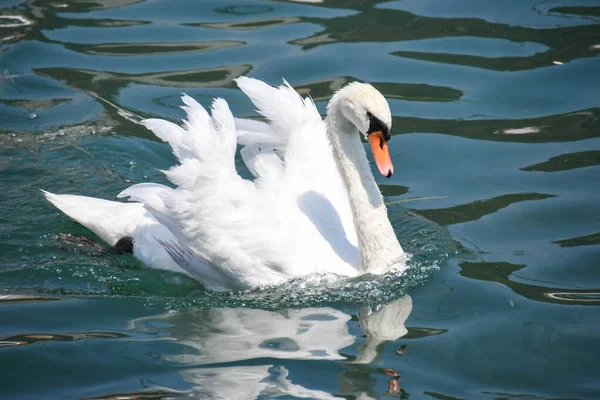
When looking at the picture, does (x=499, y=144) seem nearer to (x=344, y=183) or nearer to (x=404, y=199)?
(x=404, y=199)

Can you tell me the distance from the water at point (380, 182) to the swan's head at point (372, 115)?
0.94 metres

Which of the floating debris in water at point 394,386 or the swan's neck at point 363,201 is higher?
the swan's neck at point 363,201

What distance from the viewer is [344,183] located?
7020 millimetres

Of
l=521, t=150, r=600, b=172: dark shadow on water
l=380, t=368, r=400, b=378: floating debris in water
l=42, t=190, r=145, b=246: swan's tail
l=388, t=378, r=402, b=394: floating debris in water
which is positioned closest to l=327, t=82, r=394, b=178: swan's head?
l=380, t=368, r=400, b=378: floating debris in water

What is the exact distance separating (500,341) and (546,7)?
6.97 metres

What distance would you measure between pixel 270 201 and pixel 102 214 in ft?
5.48

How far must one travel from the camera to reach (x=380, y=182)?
8719mm

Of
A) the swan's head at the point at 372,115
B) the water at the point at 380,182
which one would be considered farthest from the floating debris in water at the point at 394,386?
the swan's head at the point at 372,115

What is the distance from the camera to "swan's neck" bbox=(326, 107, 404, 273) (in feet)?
22.0

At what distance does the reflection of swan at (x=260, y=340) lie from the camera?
17.5 ft

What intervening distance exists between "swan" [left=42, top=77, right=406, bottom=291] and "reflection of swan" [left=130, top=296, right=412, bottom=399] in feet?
1.33

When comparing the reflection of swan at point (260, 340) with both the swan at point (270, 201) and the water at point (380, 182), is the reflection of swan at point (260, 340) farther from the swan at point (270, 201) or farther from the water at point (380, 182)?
the swan at point (270, 201)

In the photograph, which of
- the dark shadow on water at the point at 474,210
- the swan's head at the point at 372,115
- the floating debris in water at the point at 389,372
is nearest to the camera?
the floating debris in water at the point at 389,372

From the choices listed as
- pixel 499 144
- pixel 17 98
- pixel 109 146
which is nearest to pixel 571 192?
pixel 499 144
